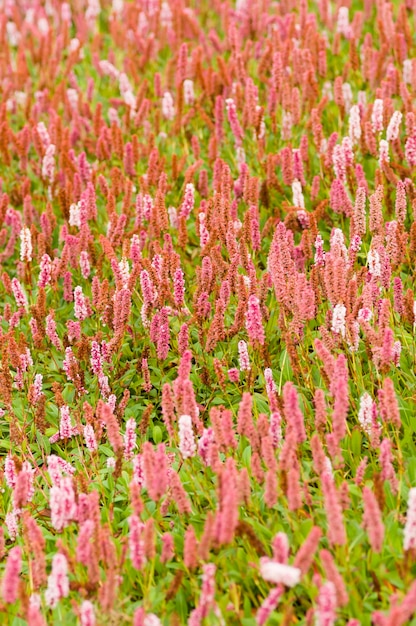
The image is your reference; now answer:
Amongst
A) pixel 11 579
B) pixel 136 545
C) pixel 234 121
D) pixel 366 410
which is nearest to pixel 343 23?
pixel 234 121

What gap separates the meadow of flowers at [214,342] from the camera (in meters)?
3.11

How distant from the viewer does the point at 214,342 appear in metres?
4.35

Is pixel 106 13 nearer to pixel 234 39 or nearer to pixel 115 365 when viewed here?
pixel 234 39

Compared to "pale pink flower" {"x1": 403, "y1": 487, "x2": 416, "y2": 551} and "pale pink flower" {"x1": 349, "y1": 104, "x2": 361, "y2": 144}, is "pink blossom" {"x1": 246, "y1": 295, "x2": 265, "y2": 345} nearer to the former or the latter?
"pale pink flower" {"x1": 403, "y1": 487, "x2": 416, "y2": 551}

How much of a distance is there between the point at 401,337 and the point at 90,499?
2.01 metres

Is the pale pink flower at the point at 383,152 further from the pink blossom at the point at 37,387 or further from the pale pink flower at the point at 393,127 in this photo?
the pink blossom at the point at 37,387

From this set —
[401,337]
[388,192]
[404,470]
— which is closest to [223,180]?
[388,192]

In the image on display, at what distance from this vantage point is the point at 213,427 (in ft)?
10.9

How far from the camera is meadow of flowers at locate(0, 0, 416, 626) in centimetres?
311

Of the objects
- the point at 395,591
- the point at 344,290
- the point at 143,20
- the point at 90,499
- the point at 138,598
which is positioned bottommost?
the point at 138,598

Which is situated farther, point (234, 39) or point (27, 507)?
point (234, 39)

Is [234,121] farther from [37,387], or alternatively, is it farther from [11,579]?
[11,579]

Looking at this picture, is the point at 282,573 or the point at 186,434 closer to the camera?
the point at 282,573

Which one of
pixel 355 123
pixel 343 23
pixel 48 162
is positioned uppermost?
pixel 343 23
